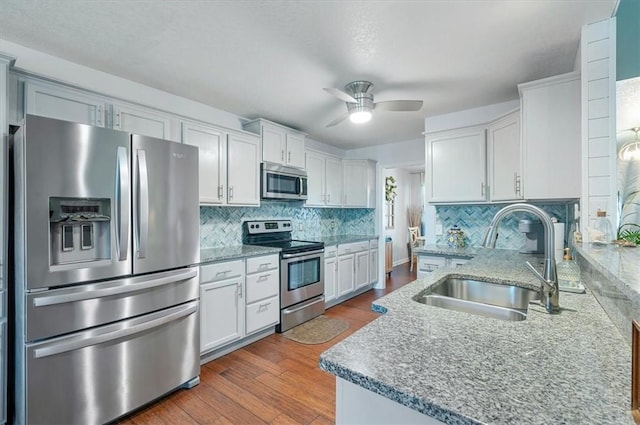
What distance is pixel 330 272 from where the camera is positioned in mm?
3953

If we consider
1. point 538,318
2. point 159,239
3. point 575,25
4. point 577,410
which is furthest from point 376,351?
point 575,25

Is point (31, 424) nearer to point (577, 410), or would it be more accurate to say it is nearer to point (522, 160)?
point (577, 410)

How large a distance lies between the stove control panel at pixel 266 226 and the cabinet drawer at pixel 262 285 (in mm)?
713

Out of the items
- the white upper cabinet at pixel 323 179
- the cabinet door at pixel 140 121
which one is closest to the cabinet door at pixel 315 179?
the white upper cabinet at pixel 323 179

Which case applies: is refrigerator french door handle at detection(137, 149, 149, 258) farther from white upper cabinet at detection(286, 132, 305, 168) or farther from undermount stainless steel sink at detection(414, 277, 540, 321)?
white upper cabinet at detection(286, 132, 305, 168)

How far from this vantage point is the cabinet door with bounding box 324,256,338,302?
388 centimetres

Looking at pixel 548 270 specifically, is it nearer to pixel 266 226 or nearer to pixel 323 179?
pixel 266 226

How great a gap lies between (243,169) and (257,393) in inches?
82.1

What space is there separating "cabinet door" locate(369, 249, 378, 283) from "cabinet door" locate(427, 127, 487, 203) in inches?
67.4

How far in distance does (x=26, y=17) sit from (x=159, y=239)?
150 cm

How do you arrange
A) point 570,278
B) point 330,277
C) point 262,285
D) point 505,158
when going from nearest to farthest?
point 570,278 < point 505,158 < point 262,285 < point 330,277

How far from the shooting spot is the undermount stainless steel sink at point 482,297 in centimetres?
141

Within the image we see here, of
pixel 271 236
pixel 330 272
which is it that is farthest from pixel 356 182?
pixel 271 236

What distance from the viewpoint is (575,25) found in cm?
180
